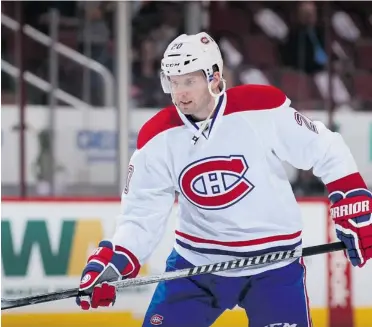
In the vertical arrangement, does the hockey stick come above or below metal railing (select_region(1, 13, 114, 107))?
below

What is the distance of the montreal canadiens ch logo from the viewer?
8.29ft

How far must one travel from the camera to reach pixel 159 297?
2613 millimetres

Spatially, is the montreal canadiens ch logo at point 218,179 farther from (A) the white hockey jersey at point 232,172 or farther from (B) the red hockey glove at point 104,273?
(B) the red hockey glove at point 104,273

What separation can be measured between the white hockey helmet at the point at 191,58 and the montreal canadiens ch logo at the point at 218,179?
6.8 inches

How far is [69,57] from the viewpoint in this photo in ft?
15.2

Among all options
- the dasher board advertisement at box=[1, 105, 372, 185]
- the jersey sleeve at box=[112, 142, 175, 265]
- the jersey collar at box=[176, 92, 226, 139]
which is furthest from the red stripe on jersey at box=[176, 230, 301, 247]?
the dasher board advertisement at box=[1, 105, 372, 185]

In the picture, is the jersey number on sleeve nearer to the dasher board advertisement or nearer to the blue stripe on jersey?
the blue stripe on jersey

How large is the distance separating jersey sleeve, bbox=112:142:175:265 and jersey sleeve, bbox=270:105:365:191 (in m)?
0.28

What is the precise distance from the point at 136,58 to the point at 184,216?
2077mm

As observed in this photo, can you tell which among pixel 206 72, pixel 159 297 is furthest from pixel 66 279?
pixel 206 72

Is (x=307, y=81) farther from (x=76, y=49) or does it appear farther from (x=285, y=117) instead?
(x=285, y=117)

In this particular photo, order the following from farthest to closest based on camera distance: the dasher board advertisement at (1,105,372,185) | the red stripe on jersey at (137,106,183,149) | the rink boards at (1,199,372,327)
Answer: the dasher board advertisement at (1,105,372,185), the rink boards at (1,199,372,327), the red stripe on jersey at (137,106,183,149)

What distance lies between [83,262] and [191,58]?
1.69 m

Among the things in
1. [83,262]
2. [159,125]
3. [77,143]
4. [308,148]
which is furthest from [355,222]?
[77,143]
